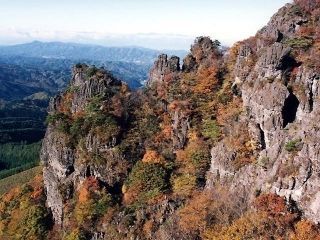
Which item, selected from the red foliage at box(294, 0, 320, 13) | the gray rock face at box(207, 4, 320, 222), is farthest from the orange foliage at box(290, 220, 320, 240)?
the red foliage at box(294, 0, 320, 13)

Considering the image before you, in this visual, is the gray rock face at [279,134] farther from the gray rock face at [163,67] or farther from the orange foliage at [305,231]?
the gray rock face at [163,67]

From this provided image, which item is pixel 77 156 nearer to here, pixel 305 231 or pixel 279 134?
pixel 279 134

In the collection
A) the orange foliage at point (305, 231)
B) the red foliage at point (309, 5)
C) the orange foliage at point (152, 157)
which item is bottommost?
the orange foliage at point (152, 157)

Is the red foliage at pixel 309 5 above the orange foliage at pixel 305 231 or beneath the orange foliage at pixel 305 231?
above

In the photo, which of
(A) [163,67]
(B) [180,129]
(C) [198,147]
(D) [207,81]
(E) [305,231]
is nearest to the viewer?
(E) [305,231]

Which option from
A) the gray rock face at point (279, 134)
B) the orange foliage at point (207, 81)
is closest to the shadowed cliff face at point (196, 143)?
the gray rock face at point (279, 134)

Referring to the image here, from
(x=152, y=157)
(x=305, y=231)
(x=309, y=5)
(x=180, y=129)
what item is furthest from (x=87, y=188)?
(x=309, y=5)

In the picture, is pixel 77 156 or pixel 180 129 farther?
pixel 77 156
